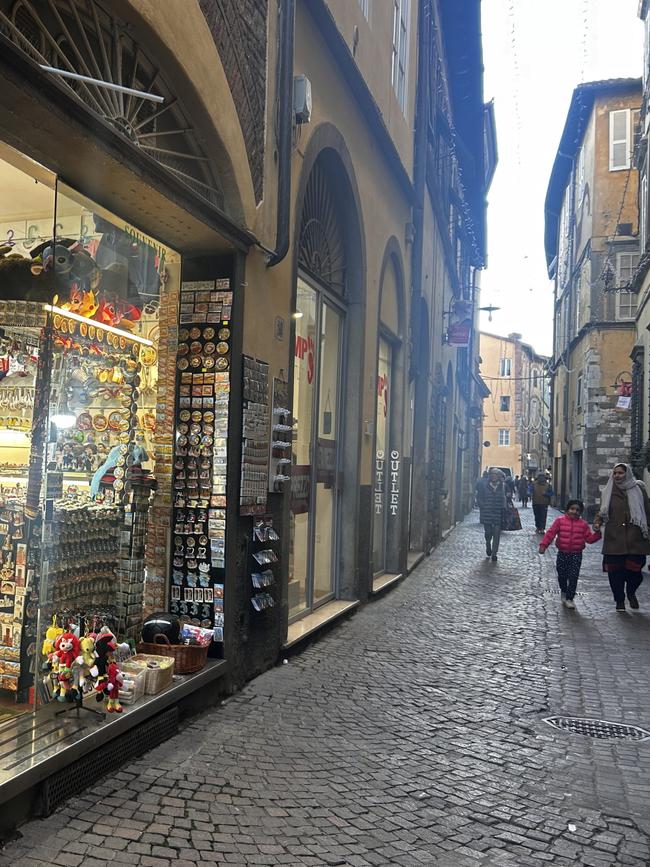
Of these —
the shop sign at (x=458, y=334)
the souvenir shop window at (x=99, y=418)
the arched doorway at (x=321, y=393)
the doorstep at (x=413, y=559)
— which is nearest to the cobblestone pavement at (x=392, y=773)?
the souvenir shop window at (x=99, y=418)

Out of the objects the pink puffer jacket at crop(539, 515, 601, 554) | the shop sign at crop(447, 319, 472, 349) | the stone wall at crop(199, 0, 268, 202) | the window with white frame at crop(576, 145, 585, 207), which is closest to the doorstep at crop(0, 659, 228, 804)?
the stone wall at crop(199, 0, 268, 202)

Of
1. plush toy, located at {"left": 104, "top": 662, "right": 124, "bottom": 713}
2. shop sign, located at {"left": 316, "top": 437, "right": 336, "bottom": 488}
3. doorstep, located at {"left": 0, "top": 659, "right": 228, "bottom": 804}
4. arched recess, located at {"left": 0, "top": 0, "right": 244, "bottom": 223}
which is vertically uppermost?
arched recess, located at {"left": 0, "top": 0, "right": 244, "bottom": 223}

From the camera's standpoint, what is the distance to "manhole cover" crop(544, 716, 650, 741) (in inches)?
210

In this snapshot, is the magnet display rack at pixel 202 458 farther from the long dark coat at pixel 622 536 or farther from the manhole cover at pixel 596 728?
the long dark coat at pixel 622 536

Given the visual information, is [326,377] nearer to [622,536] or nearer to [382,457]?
[382,457]

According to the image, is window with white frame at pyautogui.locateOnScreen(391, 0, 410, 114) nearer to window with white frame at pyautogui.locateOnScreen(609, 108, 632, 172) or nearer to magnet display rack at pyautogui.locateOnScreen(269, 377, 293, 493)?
magnet display rack at pyautogui.locateOnScreen(269, 377, 293, 493)

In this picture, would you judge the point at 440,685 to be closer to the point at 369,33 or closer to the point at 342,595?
the point at 342,595

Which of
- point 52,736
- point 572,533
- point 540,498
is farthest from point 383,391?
point 540,498

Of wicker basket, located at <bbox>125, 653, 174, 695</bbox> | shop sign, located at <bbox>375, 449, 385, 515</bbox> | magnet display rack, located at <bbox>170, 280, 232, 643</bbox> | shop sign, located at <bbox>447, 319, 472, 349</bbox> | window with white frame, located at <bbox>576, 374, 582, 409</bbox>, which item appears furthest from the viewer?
window with white frame, located at <bbox>576, 374, 582, 409</bbox>

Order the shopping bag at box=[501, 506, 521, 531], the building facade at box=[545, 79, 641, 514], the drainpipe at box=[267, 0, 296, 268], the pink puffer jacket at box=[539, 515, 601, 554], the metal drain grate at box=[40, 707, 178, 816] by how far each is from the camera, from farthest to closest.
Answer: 1. the building facade at box=[545, 79, 641, 514]
2. the shopping bag at box=[501, 506, 521, 531]
3. the pink puffer jacket at box=[539, 515, 601, 554]
4. the drainpipe at box=[267, 0, 296, 268]
5. the metal drain grate at box=[40, 707, 178, 816]

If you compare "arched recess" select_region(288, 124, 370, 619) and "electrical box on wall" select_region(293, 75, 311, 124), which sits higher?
"electrical box on wall" select_region(293, 75, 311, 124)

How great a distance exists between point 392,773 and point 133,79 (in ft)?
13.7

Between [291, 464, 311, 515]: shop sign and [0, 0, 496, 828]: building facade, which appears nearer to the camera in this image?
[0, 0, 496, 828]: building facade

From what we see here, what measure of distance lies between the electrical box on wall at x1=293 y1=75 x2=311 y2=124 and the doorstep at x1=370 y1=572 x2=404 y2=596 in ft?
18.5
